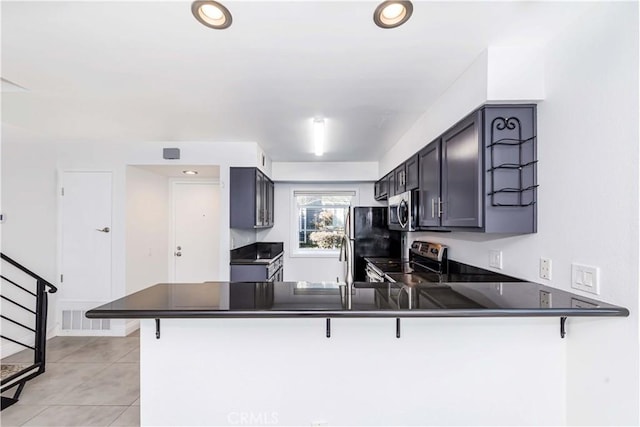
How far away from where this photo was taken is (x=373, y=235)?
4.52 metres

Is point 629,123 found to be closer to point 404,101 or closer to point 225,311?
point 404,101

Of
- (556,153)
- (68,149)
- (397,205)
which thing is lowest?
(397,205)

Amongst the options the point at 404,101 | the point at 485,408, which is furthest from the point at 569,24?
the point at 485,408

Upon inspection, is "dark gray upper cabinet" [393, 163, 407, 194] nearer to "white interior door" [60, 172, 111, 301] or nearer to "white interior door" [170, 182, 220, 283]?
"white interior door" [170, 182, 220, 283]

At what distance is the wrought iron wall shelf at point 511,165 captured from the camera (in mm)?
1733

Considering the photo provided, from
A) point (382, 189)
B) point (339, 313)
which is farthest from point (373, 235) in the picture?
point (339, 313)

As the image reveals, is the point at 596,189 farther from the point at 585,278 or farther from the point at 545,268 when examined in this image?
the point at 545,268

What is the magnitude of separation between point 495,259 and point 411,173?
120 centimetres

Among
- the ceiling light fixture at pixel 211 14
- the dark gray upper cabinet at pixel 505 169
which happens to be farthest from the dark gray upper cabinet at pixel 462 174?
the ceiling light fixture at pixel 211 14

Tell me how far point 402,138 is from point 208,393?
3063 millimetres

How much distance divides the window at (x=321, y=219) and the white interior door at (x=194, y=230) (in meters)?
1.46

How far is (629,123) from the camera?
121 centimetres

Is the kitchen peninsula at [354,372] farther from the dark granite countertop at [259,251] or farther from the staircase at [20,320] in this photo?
the dark granite countertop at [259,251]

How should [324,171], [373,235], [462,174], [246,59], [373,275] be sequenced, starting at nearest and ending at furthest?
[246,59], [462,174], [373,275], [373,235], [324,171]
